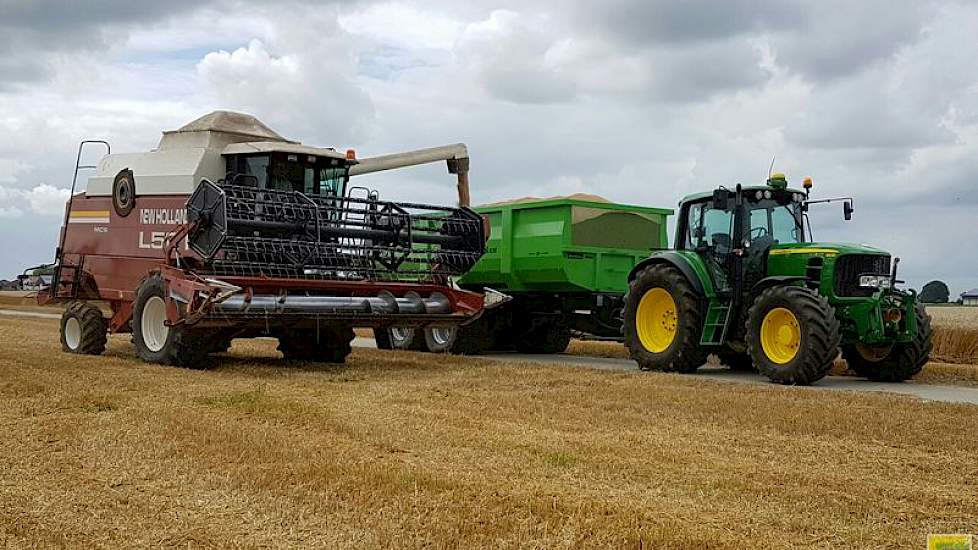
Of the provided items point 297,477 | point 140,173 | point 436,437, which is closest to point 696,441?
point 436,437

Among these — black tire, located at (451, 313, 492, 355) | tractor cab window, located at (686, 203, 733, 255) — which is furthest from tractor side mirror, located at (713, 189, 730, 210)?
black tire, located at (451, 313, 492, 355)

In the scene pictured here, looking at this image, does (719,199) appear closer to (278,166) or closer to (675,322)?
(675,322)

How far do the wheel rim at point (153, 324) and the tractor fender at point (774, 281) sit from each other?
21.7 ft

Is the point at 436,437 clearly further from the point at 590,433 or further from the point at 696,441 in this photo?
the point at 696,441

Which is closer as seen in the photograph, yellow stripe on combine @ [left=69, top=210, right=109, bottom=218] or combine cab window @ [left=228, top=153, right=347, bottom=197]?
combine cab window @ [left=228, top=153, right=347, bottom=197]

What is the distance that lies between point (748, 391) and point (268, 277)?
5112 millimetres

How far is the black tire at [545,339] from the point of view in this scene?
1639 cm

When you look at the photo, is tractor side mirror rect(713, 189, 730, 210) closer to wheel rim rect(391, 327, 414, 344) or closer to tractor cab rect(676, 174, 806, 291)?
tractor cab rect(676, 174, 806, 291)

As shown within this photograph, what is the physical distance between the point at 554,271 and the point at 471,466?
29.8 feet

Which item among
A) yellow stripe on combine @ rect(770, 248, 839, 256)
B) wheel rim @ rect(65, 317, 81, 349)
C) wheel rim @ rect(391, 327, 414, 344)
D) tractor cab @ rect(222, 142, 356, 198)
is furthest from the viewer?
wheel rim @ rect(391, 327, 414, 344)

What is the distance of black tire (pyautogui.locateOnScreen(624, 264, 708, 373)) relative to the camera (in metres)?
12.1

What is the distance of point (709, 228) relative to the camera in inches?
492

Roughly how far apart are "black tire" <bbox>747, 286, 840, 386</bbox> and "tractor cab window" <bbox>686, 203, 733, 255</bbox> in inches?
47.3

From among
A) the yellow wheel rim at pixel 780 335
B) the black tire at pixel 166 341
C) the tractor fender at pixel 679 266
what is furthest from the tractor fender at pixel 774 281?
the black tire at pixel 166 341
